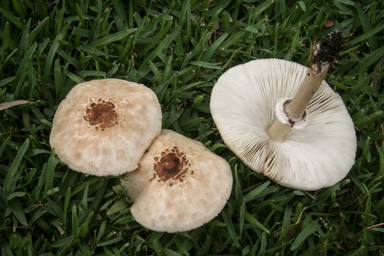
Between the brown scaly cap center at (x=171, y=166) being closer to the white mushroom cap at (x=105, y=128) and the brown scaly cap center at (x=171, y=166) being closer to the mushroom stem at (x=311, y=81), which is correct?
the white mushroom cap at (x=105, y=128)

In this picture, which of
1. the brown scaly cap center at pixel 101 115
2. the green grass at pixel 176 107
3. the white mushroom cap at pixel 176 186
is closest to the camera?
the white mushroom cap at pixel 176 186

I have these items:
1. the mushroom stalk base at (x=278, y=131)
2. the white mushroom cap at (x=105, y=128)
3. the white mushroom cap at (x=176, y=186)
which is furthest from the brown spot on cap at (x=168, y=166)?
the mushroom stalk base at (x=278, y=131)

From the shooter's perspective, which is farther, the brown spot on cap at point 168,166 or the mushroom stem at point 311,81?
the brown spot on cap at point 168,166

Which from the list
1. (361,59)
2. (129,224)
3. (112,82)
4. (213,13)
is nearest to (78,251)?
(129,224)

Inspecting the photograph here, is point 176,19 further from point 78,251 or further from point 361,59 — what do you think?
point 78,251

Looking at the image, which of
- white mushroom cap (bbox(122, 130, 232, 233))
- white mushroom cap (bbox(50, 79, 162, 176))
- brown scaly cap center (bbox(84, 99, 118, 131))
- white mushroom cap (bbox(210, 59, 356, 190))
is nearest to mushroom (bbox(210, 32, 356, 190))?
white mushroom cap (bbox(210, 59, 356, 190))

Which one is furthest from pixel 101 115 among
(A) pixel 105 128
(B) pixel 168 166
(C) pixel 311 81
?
(C) pixel 311 81

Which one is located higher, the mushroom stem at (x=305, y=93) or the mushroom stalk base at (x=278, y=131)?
the mushroom stem at (x=305, y=93)
